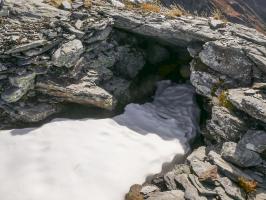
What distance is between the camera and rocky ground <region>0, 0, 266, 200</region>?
423 inches

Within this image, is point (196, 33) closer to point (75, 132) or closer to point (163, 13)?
point (163, 13)

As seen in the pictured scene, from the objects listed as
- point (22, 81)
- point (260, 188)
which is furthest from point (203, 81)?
point (22, 81)

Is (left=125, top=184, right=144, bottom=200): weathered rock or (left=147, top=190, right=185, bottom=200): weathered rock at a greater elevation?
(left=147, top=190, right=185, bottom=200): weathered rock

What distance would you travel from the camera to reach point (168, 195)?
1005 centimetres

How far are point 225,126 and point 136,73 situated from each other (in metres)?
5.75

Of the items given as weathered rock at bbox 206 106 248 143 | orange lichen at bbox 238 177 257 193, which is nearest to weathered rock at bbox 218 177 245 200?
orange lichen at bbox 238 177 257 193

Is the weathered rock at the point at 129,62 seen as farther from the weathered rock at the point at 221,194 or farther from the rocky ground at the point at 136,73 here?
the weathered rock at the point at 221,194

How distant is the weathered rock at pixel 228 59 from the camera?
520 inches

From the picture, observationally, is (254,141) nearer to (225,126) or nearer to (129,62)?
(225,126)

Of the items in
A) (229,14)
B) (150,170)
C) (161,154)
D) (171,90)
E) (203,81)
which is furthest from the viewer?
(229,14)

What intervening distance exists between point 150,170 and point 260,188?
3670 millimetres

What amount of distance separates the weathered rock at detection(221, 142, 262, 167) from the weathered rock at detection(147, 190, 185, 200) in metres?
2.24

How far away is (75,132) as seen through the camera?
12453 millimetres

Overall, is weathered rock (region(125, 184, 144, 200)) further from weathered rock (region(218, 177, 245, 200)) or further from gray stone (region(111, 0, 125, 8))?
gray stone (region(111, 0, 125, 8))
